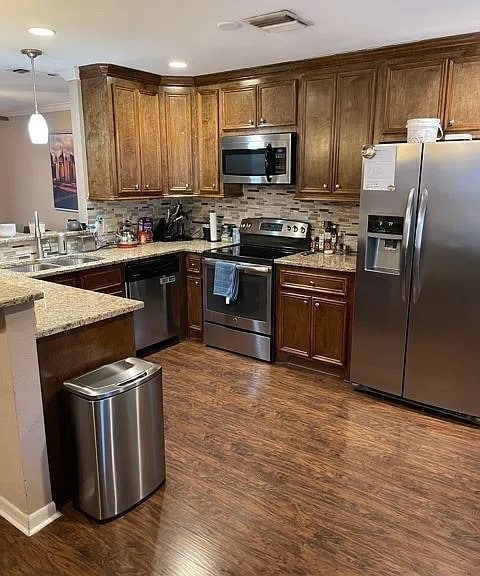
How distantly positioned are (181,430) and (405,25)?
287 cm

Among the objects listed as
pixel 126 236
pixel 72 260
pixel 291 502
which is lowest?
pixel 291 502

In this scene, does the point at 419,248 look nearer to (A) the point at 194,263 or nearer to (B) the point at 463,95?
(B) the point at 463,95

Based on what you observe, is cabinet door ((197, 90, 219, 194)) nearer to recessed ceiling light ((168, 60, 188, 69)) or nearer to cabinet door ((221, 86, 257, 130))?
cabinet door ((221, 86, 257, 130))

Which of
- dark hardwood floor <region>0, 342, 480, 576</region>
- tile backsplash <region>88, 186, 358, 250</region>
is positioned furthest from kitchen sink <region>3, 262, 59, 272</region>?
dark hardwood floor <region>0, 342, 480, 576</region>

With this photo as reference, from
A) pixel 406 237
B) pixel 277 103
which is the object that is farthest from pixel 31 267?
pixel 406 237

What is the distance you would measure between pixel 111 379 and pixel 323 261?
7.07ft

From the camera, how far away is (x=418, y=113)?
3.39 m

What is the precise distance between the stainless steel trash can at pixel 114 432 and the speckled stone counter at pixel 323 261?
1810 mm

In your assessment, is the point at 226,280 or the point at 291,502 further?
the point at 226,280

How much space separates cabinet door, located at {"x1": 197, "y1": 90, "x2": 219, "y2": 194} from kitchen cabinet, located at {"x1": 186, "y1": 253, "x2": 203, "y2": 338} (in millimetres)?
709

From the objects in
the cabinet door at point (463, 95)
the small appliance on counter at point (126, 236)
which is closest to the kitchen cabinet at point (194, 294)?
the small appliance on counter at point (126, 236)

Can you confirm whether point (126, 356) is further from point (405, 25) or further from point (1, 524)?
point (405, 25)

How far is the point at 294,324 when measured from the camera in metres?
3.96

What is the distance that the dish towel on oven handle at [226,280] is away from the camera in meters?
4.16
